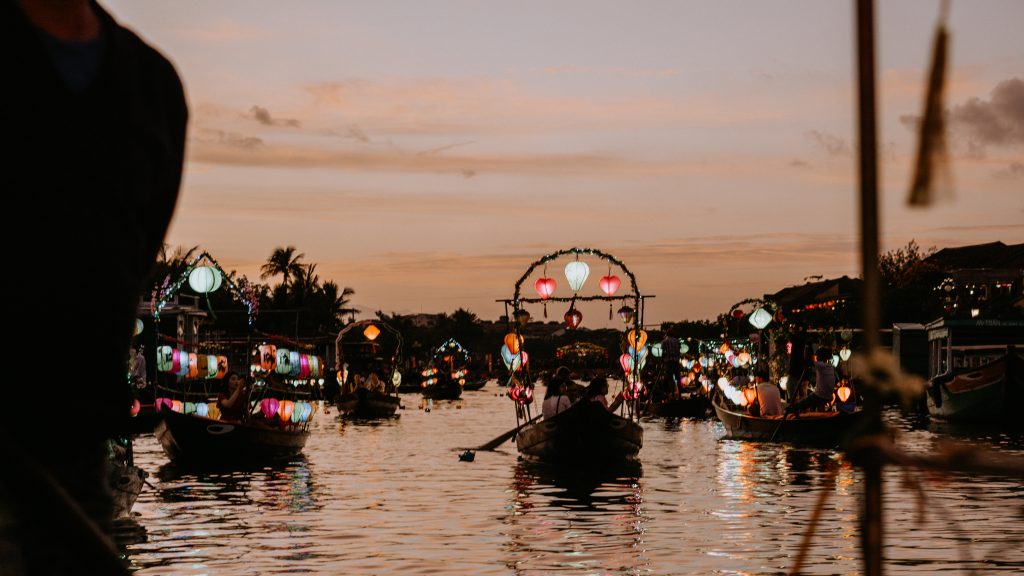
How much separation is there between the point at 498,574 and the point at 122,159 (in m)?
11.4

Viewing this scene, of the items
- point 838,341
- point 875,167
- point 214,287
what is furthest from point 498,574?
point 838,341

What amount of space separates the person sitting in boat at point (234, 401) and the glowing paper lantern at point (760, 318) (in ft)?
65.5

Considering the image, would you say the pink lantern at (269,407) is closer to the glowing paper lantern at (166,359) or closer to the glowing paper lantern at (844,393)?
the glowing paper lantern at (166,359)

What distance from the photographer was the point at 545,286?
30125 mm

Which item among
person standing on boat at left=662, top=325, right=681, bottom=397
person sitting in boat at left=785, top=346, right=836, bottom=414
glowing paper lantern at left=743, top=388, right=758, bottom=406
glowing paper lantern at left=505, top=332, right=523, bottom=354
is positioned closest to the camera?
glowing paper lantern at left=505, top=332, right=523, bottom=354

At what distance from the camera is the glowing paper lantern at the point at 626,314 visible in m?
32.7

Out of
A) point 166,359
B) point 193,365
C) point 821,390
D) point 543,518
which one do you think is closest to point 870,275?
point 543,518

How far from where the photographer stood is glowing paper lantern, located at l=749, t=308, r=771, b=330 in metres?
42.2

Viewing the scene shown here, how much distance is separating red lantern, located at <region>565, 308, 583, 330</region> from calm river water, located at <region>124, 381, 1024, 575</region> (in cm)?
336

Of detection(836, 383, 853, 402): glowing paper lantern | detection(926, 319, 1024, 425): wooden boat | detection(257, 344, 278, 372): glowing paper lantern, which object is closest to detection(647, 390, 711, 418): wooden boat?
detection(926, 319, 1024, 425): wooden boat

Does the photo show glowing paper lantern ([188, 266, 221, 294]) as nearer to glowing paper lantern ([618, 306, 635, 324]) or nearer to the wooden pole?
glowing paper lantern ([618, 306, 635, 324])

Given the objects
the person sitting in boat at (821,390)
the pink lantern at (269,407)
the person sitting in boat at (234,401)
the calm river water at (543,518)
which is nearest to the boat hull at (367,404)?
the calm river water at (543,518)

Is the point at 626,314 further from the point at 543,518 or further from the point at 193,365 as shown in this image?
the point at 543,518

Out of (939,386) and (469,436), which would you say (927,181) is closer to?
(469,436)
